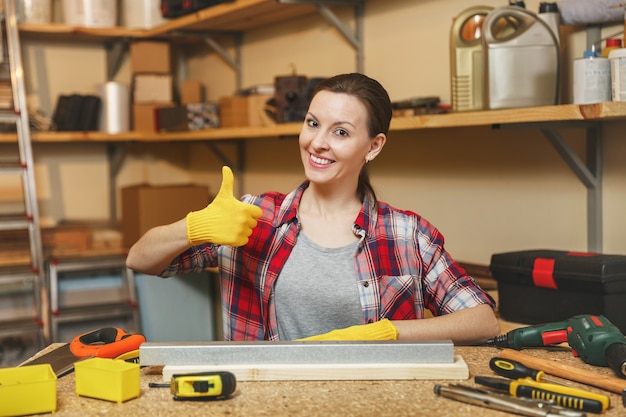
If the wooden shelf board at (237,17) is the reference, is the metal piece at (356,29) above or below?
below

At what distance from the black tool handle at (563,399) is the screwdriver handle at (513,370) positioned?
0.09 m

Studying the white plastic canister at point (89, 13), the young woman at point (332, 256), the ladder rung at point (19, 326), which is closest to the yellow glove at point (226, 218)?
the young woman at point (332, 256)

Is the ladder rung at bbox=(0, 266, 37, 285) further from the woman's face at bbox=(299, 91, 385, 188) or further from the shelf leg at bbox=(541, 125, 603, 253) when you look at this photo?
the shelf leg at bbox=(541, 125, 603, 253)

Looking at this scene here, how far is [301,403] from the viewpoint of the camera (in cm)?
123

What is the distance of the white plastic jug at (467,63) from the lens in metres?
2.31

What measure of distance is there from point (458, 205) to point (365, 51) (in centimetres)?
78

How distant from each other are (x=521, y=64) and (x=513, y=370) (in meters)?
1.10

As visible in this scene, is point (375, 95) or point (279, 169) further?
point (279, 169)

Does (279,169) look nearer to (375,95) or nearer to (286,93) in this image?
(286,93)

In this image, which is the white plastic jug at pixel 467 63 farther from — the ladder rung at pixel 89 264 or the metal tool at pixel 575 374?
the ladder rung at pixel 89 264

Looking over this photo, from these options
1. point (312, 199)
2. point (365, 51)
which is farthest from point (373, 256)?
point (365, 51)

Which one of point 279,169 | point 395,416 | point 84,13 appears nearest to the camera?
point 395,416

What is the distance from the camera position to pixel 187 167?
4.63 meters

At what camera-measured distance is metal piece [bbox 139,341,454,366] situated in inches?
53.1
